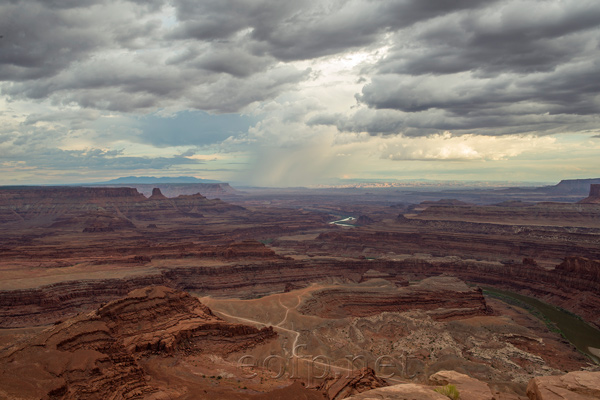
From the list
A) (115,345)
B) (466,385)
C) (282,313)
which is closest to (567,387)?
(466,385)

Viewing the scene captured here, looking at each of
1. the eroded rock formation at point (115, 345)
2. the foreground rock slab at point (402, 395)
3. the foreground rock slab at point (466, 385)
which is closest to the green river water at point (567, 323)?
the foreground rock slab at point (466, 385)

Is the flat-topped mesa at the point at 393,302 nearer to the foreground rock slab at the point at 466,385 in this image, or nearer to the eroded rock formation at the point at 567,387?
the foreground rock slab at the point at 466,385

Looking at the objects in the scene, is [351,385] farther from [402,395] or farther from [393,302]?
[393,302]

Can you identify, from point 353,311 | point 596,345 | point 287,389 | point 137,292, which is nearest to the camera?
point 287,389

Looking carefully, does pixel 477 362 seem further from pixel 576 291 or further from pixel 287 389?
pixel 576 291

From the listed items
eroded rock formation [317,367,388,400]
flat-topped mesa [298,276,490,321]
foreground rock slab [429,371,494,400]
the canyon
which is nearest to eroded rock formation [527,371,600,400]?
the canyon

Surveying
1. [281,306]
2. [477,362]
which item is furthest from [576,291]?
[281,306]
